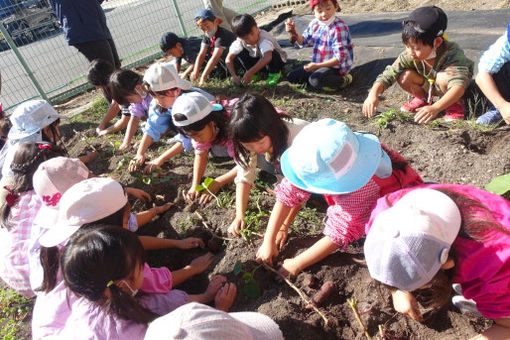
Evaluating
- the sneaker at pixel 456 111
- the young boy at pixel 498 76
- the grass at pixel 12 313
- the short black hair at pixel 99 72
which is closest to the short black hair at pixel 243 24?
the short black hair at pixel 99 72

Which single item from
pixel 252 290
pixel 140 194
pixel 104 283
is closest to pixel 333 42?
pixel 140 194

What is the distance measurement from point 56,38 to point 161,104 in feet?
14.5

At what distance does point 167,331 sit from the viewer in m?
1.04

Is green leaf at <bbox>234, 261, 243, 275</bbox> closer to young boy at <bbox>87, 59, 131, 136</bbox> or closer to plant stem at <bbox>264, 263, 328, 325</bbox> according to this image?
plant stem at <bbox>264, 263, 328, 325</bbox>

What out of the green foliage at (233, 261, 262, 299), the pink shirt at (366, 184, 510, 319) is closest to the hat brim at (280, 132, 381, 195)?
the pink shirt at (366, 184, 510, 319)

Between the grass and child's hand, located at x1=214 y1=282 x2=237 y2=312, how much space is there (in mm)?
1292

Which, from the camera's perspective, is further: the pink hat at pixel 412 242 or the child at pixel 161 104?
the child at pixel 161 104

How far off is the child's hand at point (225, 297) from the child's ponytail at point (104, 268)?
438mm

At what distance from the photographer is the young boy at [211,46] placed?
4.60 m

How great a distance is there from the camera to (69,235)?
1.71 metres

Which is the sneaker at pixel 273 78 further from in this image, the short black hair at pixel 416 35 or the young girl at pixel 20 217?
the young girl at pixel 20 217

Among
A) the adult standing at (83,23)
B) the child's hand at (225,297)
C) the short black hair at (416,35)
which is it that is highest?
the adult standing at (83,23)

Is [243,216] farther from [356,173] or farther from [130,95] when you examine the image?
[130,95]

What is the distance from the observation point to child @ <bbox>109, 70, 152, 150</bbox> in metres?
3.14
